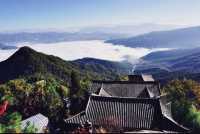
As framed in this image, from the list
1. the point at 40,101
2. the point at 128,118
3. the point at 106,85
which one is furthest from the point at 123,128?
the point at 40,101

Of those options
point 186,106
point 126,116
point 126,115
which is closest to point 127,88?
point 186,106

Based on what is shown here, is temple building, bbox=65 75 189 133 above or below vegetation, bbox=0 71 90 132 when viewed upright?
above

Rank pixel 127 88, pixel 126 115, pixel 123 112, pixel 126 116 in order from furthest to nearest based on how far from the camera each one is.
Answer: pixel 127 88
pixel 123 112
pixel 126 115
pixel 126 116

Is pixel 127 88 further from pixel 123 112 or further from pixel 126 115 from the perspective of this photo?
pixel 126 115

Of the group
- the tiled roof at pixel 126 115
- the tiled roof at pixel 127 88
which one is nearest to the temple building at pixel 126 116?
the tiled roof at pixel 126 115

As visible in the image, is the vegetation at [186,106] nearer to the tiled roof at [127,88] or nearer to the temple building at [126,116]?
the tiled roof at [127,88]

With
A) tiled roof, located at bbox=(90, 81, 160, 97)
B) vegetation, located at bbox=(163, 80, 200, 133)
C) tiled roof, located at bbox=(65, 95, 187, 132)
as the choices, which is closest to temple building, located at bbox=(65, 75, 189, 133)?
tiled roof, located at bbox=(65, 95, 187, 132)

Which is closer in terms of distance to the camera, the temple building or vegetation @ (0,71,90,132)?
the temple building

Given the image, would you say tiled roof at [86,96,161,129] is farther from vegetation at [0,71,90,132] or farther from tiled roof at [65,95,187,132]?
vegetation at [0,71,90,132]

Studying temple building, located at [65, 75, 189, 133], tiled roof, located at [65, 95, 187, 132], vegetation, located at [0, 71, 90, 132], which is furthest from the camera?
vegetation, located at [0, 71, 90, 132]
